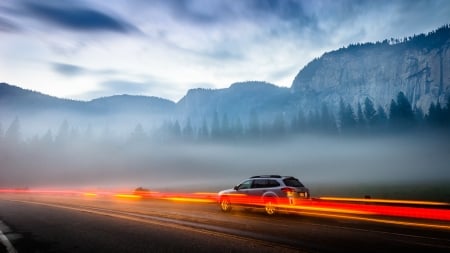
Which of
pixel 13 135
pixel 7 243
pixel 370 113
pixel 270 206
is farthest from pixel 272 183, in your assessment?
pixel 13 135

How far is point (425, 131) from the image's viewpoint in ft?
320

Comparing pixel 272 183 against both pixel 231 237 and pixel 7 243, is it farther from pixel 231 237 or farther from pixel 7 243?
pixel 7 243

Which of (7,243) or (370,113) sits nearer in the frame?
(7,243)

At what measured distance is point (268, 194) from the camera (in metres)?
16.2

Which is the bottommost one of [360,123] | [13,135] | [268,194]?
[268,194]

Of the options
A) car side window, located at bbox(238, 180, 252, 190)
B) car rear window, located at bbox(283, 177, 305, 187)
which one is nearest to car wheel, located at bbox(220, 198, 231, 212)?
car side window, located at bbox(238, 180, 252, 190)

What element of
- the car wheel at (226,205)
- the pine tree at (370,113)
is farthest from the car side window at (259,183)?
the pine tree at (370,113)

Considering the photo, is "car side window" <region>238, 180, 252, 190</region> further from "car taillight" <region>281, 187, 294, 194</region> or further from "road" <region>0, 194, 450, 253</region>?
"road" <region>0, 194, 450, 253</region>

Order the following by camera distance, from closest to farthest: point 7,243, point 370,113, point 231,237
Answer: point 231,237
point 7,243
point 370,113

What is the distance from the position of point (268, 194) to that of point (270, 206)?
602 millimetres

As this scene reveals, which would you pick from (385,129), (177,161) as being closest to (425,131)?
(385,129)

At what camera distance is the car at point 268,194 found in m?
15.6

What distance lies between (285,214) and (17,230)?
1183 centimetres

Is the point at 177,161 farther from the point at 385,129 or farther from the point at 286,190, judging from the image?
the point at 286,190
